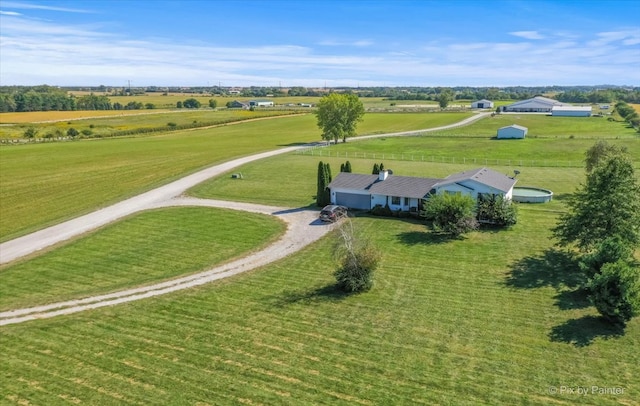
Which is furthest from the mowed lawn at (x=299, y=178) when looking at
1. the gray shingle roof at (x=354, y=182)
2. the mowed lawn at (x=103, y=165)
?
the mowed lawn at (x=103, y=165)

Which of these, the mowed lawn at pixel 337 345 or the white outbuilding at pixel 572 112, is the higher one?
the white outbuilding at pixel 572 112

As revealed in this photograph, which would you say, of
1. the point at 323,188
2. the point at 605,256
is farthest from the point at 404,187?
the point at 605,256

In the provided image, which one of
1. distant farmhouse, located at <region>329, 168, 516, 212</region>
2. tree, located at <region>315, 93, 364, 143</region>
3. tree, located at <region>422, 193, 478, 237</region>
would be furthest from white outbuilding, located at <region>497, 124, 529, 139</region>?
tree, located at <region>422, 193, 478, 237</region>

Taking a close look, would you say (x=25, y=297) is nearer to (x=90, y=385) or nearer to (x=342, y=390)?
(x=90, y=385)

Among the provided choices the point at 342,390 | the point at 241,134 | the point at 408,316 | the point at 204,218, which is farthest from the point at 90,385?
the point at 241,134

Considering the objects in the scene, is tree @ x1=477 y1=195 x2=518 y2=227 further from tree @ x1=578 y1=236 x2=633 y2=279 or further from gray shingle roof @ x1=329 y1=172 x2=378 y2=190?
tree @ x1=578 y1=236 x2=633 y2=279

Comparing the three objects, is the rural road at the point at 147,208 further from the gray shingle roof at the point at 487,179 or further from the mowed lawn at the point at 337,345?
the gray shingle roof at the point at 487,179

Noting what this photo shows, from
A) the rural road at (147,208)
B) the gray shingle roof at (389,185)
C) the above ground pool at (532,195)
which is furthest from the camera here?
the above ground pool at (532,195)
